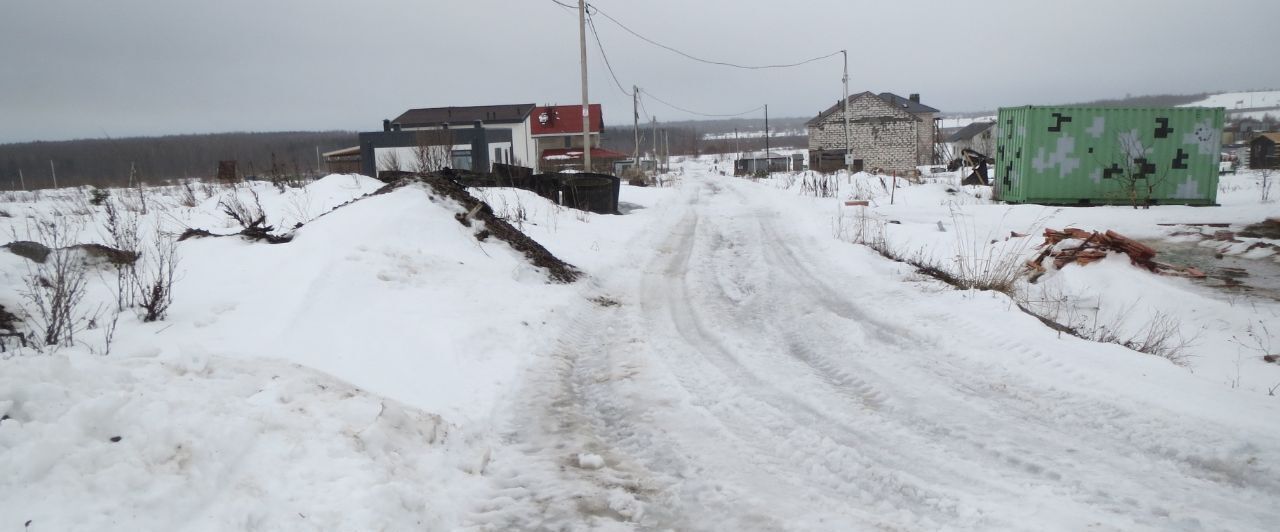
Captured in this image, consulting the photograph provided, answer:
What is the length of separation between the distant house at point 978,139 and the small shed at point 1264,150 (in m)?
17.5

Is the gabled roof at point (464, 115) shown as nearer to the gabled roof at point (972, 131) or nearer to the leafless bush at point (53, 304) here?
the gabled roof at point (972, 131)

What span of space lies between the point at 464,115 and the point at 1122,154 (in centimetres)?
5487

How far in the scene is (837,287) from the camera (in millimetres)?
8656

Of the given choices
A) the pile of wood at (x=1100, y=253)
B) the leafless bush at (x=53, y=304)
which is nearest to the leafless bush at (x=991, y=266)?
the pile of wood at (x=1100, y=253)

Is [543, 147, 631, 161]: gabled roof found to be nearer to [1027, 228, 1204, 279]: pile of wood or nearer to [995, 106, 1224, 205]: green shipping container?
[995, 106, 1224, 205]: green shipping container

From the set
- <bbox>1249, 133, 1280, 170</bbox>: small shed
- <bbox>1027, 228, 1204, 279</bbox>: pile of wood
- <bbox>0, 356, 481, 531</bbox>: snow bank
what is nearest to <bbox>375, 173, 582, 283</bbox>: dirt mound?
<bbox>0, 356, 481, 531</bbox>: snow bank

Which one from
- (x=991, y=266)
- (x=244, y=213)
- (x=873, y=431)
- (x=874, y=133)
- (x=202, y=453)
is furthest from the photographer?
(x=874, y=133)

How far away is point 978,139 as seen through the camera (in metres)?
67.7

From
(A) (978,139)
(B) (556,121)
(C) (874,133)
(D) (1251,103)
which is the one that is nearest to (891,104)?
(C) (874,133)

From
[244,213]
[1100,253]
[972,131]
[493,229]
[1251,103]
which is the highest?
[1251,103]

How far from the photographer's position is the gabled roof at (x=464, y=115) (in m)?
60.7

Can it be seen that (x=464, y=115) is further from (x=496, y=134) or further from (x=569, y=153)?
(x=496, y=134)

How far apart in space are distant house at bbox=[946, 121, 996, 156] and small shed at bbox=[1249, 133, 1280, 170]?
17479mm

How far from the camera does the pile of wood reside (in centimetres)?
962
